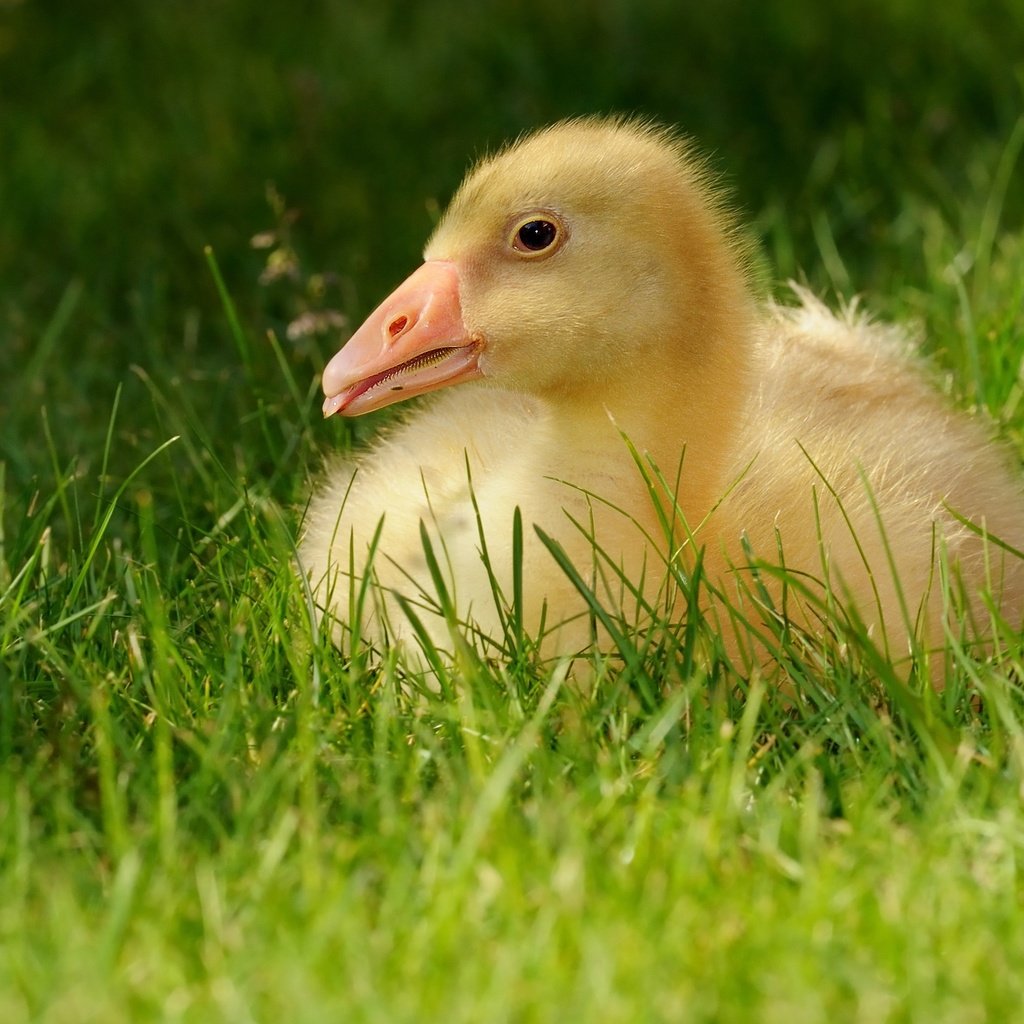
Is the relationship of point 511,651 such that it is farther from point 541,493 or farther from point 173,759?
point 173,759

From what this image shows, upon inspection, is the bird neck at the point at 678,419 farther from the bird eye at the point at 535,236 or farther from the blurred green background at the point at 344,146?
the blurred green background at the point at 344,146

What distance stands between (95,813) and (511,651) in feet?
2.54

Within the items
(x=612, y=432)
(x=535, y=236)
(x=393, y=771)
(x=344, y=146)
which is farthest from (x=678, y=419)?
(x=344, y=146)

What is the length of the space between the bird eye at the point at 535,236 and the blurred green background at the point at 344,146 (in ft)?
3.69

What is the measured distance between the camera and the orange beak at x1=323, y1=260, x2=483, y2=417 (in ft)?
11.0

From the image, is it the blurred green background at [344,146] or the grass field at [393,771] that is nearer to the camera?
the grass field at [393,771]

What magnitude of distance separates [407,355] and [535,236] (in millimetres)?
331

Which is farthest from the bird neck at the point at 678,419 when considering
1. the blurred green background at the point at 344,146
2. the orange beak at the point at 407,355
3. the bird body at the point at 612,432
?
the blurred green background at the point at 344,146

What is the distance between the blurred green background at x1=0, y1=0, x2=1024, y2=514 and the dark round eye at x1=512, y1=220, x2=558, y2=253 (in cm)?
112

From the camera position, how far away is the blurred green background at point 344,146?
5195 mm

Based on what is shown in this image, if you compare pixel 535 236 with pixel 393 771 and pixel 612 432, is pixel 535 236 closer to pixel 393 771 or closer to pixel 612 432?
pixel 612 432

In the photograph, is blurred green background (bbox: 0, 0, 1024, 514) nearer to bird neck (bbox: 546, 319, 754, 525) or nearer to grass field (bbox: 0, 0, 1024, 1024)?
grass field (bbox: 0, 0, 1024, 1024)

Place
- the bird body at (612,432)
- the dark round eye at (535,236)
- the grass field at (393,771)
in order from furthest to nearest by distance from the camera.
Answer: the dark round eye at (535,236) → the bird body at (612,432) → the grass field at (393,771)

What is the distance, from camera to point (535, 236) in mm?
3404
